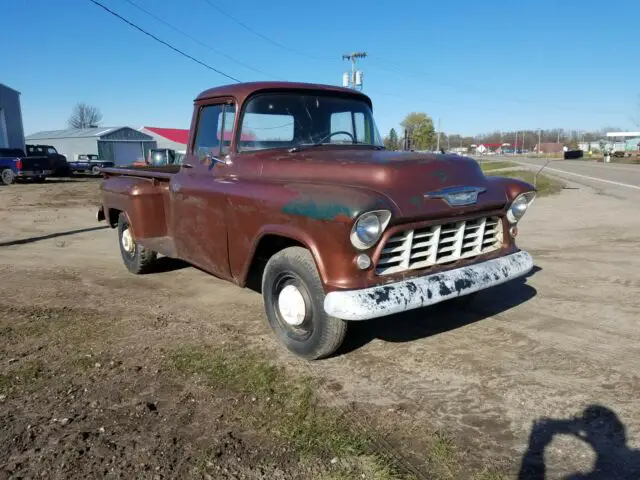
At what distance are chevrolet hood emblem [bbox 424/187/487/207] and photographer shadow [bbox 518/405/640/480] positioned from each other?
150 centimetres

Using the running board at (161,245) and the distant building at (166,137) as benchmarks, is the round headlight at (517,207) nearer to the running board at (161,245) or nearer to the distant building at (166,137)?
the running board at (161,245)

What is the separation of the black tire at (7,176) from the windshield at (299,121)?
873 inches

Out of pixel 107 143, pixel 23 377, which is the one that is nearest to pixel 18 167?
pixel 23 377

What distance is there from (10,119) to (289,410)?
34.8m

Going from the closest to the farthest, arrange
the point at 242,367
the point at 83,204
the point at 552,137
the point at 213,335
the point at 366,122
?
the point at 242,367 → the point at 213,335 → the point at 366,122 → the point at 83,204 → the point at 552,137

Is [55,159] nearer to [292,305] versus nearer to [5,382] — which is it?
[5,382]

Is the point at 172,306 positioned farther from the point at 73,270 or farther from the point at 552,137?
the point at 552,137

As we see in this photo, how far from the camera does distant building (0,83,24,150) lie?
30031 mm

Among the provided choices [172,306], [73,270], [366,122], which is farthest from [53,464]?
[73,270]

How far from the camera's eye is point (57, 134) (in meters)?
49.2

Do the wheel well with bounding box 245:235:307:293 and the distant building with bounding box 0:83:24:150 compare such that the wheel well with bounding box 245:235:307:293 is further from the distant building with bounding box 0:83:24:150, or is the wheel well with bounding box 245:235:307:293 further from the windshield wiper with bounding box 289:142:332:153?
the distant building with bounding box 0:83:24:150

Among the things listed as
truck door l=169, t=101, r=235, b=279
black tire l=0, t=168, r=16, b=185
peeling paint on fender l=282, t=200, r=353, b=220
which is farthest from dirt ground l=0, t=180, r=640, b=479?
black tire l=0, t=168, r=16, b=185

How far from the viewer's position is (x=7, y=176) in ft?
72.7

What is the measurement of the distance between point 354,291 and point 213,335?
157 centimetres
